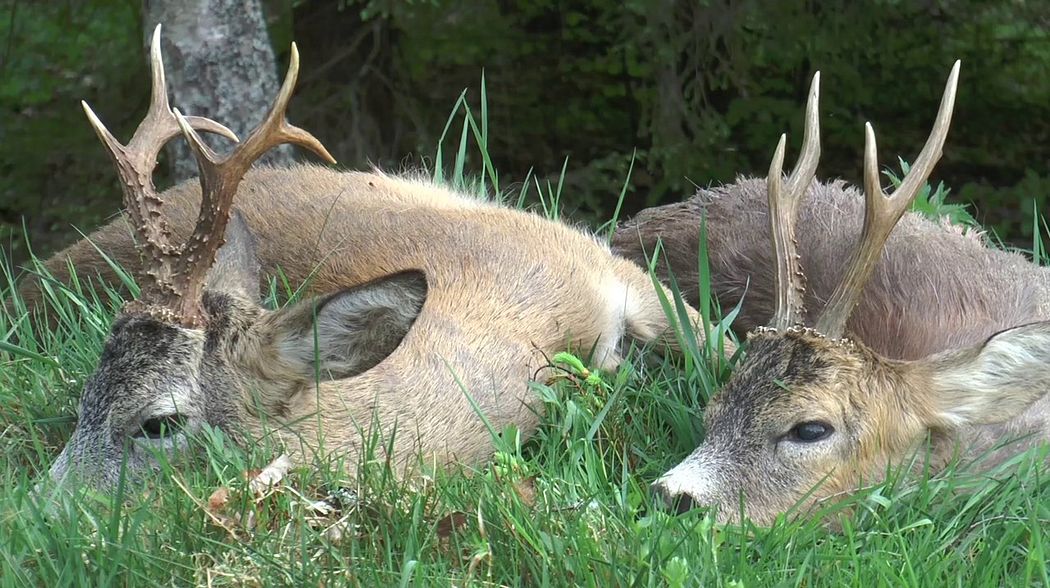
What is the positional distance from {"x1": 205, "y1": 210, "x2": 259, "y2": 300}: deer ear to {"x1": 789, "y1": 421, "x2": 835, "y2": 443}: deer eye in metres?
1.64

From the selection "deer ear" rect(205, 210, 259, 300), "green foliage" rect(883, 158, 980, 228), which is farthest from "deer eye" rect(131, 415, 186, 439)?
"green foliage" rect(883, 158, 980, 228)

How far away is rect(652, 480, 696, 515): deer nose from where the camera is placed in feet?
12.2

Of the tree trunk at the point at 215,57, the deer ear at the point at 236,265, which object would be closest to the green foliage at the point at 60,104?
the tree trunk at the point at 215,57

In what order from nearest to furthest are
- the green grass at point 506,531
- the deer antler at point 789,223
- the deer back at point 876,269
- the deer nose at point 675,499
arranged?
the green grass at point 506,531 → the deer nose at point 675,499 → the deer antler at point 789,223 → the deer back at point 876,269

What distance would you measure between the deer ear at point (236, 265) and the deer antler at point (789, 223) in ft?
5.03

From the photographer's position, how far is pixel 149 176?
411 centimetres

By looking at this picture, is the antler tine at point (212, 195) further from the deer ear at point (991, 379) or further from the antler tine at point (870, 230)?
the deer ear at point (991, 379)

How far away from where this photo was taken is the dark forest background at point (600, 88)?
8.27 metres

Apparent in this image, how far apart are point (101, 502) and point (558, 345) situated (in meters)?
1.49

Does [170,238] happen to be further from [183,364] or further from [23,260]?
[23,260]

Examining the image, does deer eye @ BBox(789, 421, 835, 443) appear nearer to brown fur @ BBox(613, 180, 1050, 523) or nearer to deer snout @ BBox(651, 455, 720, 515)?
brown fur @ BBox(613, 180, 1050, 523)

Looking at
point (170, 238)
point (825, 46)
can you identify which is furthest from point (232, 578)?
point (825, 46)

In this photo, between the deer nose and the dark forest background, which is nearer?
the deer nose

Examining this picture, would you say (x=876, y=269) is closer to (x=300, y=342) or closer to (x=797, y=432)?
(x=797, y=432)
